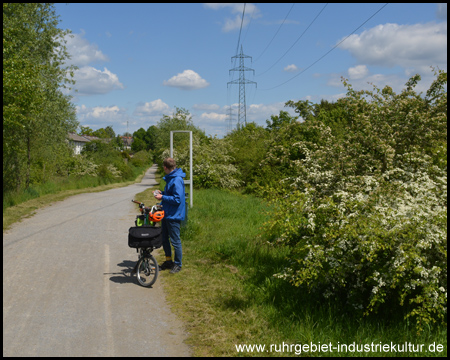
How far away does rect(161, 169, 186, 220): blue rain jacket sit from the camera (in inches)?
283

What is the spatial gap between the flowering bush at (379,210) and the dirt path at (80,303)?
1900 mm

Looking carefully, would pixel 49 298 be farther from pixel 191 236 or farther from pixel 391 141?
pixel 391 141

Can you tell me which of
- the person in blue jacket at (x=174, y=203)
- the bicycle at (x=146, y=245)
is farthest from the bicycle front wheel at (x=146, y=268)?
the person in blue jacket at (x=174, y=203)

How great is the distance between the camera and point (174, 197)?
7188 millimetres

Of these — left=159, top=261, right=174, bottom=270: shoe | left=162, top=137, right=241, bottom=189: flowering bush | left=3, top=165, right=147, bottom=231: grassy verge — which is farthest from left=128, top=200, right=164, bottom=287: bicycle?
left=162, top=137, right=241, bottom=189: flowering bush

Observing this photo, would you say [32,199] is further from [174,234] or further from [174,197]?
[174,197]

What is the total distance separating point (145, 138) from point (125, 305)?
154 m

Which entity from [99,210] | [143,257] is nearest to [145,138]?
[99,210]

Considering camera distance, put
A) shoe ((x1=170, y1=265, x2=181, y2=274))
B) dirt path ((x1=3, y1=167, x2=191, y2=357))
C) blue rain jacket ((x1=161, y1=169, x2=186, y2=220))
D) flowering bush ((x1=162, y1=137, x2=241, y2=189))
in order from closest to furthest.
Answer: dirt path ((x1=3, y1=167, x2=191, y2=357)), blue rain jacket ((x1=161, y1=169, x2=186, y2=220)), shoe ((x1=170, y1=265, x2=181, y2=274)), flowering bush ((x1=162, y1=137, x2=241, y2=189))

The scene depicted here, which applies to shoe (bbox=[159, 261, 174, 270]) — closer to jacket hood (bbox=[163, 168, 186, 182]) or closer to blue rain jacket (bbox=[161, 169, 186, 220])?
blue rain jacket (bbox=[161, 169, 186, 220])

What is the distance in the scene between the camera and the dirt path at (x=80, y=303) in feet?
15.2

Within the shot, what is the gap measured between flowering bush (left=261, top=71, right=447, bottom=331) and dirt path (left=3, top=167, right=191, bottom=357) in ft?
6.23

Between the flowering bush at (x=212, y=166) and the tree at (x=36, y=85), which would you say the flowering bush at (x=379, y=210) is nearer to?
the tree at (x=36, y=85)

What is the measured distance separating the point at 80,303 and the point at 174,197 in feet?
7.49
